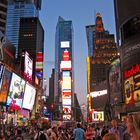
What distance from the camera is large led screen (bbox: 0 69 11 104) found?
48.7m

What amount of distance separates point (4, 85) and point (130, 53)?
20579mm

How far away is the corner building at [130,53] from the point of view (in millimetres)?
42500

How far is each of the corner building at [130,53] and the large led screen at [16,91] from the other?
19.3m

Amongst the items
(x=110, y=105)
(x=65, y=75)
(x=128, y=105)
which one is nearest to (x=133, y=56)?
(x=128, y=105)

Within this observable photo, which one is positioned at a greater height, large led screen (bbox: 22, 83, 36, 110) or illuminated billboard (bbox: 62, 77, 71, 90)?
illuminated billboard (bbox: 62, 77, 71, 90)

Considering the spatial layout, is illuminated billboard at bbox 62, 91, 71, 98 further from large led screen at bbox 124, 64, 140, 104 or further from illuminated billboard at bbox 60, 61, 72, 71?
large led screen at bbox 124, 64, 140, 104

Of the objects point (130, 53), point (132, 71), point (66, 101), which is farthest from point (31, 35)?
point (132, 71)

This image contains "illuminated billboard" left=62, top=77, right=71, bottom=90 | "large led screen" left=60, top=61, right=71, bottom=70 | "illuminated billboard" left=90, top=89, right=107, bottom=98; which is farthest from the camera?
"large led screen" left=60, top=61, right=71, bottom=70

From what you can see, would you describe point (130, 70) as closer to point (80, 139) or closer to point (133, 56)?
point (133, 56)

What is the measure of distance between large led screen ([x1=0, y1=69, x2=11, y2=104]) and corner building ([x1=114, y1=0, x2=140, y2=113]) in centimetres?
1843

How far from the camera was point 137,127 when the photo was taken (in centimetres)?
322

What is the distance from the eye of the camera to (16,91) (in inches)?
2243

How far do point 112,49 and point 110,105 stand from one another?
297 ft

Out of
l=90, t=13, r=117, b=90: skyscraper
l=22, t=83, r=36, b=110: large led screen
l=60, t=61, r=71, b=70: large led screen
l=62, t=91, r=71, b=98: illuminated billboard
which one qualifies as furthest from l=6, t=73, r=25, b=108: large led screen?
l=90, t=13, r=117, b=90: skyscraper
